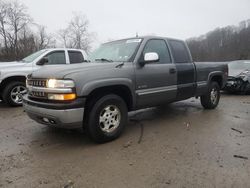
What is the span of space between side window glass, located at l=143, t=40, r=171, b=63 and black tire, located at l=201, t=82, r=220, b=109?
6.65ft

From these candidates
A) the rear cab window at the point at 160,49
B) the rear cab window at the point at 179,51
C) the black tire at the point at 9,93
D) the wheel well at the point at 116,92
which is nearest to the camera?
the wheel well at the point at 116,92

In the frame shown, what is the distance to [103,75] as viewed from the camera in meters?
3.90

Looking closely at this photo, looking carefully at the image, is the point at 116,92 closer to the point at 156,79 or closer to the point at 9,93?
the point at 156,79

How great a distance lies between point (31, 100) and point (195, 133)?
10.2 feet

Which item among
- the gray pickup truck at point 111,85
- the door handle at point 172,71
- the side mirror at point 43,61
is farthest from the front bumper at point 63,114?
the side mirror at point 43,61

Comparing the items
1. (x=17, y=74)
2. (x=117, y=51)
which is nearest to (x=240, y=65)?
(x=117, y=51)

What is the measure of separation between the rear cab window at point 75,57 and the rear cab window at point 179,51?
12.0ft

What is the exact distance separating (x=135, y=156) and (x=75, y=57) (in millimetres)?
5527

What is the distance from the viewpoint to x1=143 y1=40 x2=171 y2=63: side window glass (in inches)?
192

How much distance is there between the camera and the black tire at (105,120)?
12.5 feet

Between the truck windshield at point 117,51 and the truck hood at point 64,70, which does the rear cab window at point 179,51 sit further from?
the truck hood at point 64,70

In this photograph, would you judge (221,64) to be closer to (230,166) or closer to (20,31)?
(230,166)

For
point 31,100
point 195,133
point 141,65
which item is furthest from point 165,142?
point 31,100

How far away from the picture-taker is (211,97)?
22.0 ft
